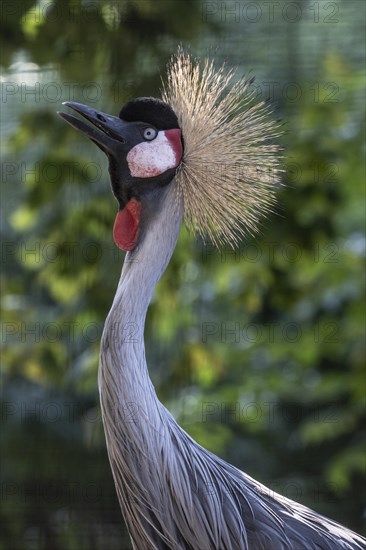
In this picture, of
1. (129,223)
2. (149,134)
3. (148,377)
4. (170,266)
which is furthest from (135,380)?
(170,266)

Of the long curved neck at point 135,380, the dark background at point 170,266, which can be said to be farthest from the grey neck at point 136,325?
the dark background at point 170,266

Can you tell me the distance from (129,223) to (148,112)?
0.14 meters

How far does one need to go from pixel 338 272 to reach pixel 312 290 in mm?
92

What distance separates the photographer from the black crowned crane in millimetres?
1145

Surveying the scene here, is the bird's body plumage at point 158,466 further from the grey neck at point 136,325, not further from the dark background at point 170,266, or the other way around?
the dark background at point 170,266

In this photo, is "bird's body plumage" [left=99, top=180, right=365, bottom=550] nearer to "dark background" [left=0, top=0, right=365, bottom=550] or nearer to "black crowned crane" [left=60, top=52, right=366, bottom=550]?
"black crowned crane" [left=60, top=52, right=366, bottom=550]

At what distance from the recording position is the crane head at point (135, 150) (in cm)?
116

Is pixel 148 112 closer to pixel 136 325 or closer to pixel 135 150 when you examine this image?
pixel 135 150

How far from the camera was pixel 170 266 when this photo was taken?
87.1 inches

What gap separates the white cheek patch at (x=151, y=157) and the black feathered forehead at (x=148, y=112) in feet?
0.05

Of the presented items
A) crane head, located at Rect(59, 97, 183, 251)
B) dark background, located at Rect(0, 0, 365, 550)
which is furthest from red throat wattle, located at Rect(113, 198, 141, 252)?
dark background, located at Rect(0, 0, 365, 550)

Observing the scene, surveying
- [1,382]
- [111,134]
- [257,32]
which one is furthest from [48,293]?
[111,134]

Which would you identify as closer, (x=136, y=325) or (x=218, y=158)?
(x=136, y=325)

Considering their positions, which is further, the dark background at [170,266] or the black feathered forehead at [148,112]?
the dark background at [170,266]
